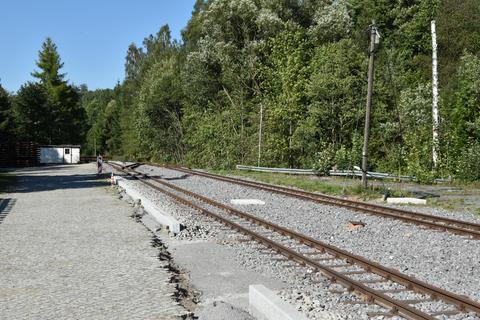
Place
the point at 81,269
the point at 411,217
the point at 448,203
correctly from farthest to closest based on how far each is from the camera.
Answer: the point at 448,203
the point at 411,217
the point at 81,269

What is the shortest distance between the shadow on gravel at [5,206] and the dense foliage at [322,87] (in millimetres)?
16684

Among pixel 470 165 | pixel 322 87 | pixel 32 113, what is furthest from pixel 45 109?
pixel 470 165

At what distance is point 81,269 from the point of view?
866 cm

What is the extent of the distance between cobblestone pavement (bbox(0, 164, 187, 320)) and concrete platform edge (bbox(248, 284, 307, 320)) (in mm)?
953

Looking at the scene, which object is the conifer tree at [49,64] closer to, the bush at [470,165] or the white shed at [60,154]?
the white shed at [60,154]

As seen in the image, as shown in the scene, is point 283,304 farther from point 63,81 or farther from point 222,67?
point 63,81

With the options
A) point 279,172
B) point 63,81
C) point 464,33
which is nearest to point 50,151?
point 63,81

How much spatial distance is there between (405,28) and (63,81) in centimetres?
6218

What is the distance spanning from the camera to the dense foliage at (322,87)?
31.3m

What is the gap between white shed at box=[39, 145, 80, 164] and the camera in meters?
66.4

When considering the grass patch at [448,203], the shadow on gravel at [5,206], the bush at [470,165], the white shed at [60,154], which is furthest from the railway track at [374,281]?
the white shed at [60,154]

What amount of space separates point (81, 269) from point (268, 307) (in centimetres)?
415

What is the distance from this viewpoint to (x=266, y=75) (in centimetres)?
4616

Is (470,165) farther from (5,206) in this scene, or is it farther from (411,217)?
(5,206)
